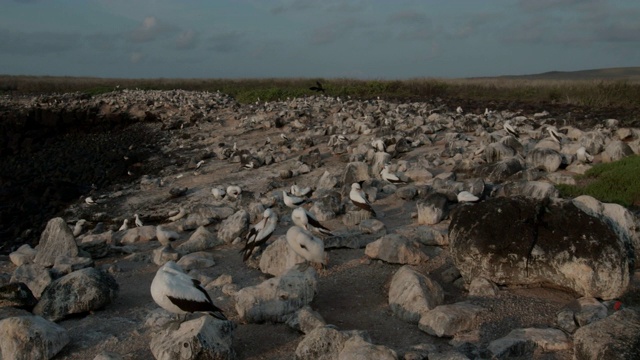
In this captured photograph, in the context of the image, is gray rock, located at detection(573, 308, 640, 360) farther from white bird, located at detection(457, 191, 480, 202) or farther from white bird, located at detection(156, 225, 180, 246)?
white bird, located at detection(156, 225, 180, 246)

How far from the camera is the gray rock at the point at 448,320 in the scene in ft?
17.1

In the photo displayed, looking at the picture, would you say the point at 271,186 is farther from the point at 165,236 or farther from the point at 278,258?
the point at 278,258

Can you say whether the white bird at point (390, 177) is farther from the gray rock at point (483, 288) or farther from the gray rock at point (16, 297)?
the gray rock at point (16, 297)

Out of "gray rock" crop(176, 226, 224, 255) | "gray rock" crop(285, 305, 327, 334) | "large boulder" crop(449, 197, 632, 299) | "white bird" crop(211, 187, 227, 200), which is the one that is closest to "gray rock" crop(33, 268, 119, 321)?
Answer: "gray rock" crop(176, 226, 224, 255)

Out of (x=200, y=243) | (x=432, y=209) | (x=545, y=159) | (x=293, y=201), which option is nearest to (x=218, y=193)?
(x=293, y=201)

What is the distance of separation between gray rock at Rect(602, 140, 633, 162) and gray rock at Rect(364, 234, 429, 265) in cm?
652

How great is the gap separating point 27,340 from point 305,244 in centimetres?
296

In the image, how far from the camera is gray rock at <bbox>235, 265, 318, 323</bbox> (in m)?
5.75

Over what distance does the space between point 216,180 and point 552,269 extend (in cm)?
1093

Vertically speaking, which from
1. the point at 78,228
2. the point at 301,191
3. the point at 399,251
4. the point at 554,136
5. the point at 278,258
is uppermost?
the point at 554,136

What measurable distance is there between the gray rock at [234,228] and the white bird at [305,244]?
213 cm

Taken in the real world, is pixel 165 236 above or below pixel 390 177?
below

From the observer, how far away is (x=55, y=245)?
8.48 m

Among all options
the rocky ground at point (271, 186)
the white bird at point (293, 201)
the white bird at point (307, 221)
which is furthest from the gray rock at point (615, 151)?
the white bird at point (307, 221)
